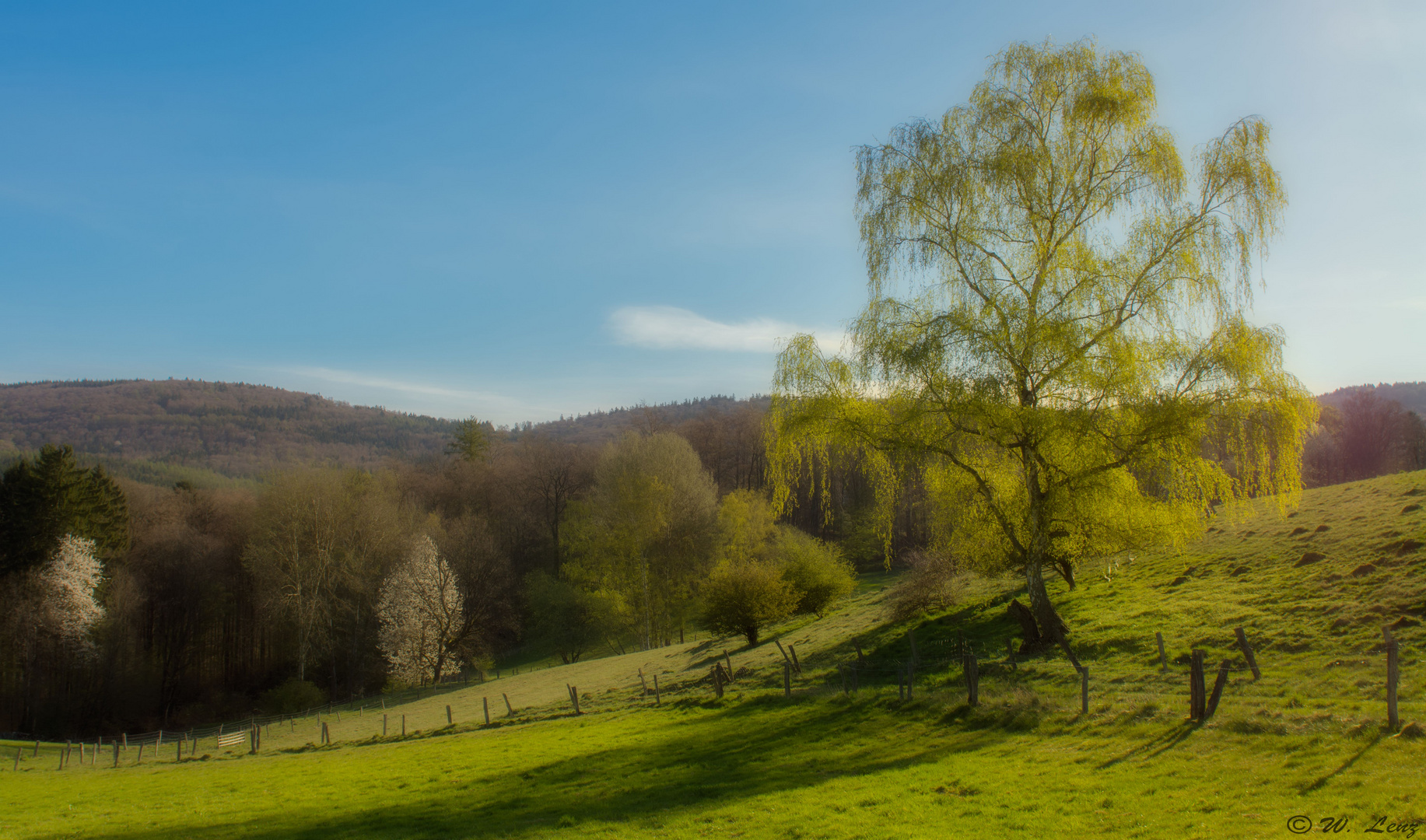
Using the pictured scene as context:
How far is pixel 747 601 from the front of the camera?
3491cm

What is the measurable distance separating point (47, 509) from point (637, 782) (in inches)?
1907

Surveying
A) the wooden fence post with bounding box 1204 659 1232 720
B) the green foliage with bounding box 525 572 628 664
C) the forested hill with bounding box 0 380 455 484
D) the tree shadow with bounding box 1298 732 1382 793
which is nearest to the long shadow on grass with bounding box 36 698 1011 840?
the wooden fence post with bounding box 1204 659 1232 720

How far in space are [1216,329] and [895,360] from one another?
7057 mm

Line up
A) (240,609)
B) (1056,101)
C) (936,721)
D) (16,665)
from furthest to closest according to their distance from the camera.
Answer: (240,609), (16,665), (1056,101), (936,721)

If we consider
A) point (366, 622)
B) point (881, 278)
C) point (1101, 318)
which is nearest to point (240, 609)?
point (366, 622)

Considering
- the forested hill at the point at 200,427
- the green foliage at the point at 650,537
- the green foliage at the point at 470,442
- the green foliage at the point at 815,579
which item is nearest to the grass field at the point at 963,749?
the green foliage at the point at 815,579

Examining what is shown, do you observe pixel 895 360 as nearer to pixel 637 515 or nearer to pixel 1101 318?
pixel 1101 318

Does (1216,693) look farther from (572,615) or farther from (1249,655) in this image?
(572,615)

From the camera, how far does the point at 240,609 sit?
5806cm

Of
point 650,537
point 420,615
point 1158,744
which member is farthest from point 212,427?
point 1158,744

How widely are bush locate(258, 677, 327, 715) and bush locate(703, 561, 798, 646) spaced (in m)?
27.8

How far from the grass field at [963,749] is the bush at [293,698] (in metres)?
16.0

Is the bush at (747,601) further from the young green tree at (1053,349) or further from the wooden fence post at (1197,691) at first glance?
the wooden fence post at (1197,691)

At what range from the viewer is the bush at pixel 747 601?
34.9m
